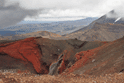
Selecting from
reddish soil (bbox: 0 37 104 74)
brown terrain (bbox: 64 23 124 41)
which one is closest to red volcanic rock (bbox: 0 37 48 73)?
reddish soil (bbox: 0 37 104 74)

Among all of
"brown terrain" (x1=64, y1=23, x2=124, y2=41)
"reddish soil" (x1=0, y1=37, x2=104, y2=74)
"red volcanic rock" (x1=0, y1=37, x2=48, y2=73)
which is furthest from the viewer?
"brown terrain" (x1=64, y1=23, x2=124, y2=41)

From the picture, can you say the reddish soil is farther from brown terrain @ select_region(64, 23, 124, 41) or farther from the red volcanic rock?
brown terrain @ select_region(64, 23, 124, 41)

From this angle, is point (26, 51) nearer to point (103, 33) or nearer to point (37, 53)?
Answer: point (37, 53)

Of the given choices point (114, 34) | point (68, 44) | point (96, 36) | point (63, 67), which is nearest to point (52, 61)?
point (63, 67)

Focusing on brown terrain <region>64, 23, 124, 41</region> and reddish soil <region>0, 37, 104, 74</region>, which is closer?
reddish soil <region>0, 37, 104, 74</region>

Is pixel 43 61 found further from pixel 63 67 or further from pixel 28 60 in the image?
pixel 63 67

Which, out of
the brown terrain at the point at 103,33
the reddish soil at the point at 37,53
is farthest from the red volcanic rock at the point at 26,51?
the brown terrain at the point at 103,33

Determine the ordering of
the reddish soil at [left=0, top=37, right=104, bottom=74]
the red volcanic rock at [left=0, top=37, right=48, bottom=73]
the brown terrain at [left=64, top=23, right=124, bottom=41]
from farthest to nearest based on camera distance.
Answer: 1. the brown terrain at [left=64, top=23, right=124, bottom=41]
2. the red volcanic rock at [left=0, top=37, right=48, bottom=73]
3. the reddish soil at [left=0, top=37, right=104, bottom=74]

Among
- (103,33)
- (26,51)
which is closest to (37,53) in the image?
(26,51)
